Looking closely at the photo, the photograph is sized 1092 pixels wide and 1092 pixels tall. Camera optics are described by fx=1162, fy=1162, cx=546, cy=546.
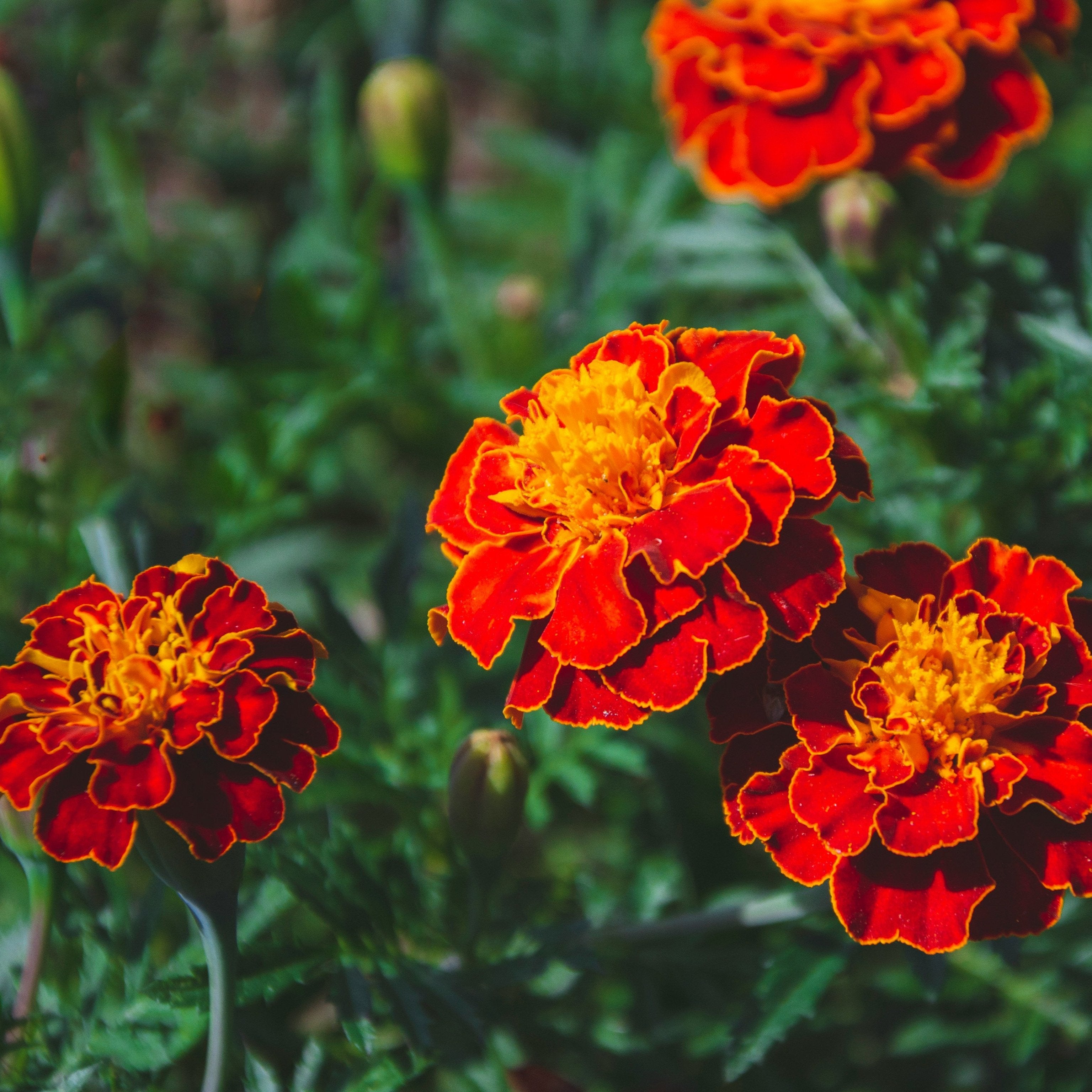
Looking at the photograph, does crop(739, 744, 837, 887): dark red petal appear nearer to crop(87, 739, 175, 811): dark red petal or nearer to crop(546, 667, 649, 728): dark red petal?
crop(546, 667, 649, 728): dark red petal

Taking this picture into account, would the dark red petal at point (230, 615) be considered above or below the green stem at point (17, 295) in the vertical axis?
below

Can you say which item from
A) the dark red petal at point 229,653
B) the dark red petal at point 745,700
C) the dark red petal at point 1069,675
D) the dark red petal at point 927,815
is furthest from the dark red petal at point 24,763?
the dark red petal at point 1069,675

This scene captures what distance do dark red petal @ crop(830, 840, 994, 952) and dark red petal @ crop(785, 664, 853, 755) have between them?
74 millimetres

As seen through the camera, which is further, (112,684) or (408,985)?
(408,985)

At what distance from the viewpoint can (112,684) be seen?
787 mm

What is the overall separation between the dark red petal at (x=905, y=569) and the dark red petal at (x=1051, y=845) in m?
0.16

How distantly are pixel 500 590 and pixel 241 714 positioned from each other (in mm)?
190

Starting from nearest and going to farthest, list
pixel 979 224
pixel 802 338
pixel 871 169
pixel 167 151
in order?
pixel 871 169, pixel 979 224, pixel 802 338, pixel 167 151

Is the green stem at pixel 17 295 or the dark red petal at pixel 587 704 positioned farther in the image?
the green stem at pixel 17 295

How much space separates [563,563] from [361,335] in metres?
0.90

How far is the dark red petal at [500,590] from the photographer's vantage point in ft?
2.53

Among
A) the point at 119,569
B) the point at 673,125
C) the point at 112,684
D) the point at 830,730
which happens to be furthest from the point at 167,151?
the point at 830,730

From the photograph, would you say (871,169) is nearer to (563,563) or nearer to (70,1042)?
(563,563)

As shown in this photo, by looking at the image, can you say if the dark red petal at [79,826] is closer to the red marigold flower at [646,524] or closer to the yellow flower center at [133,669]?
the yellow flower center at [133,669]
